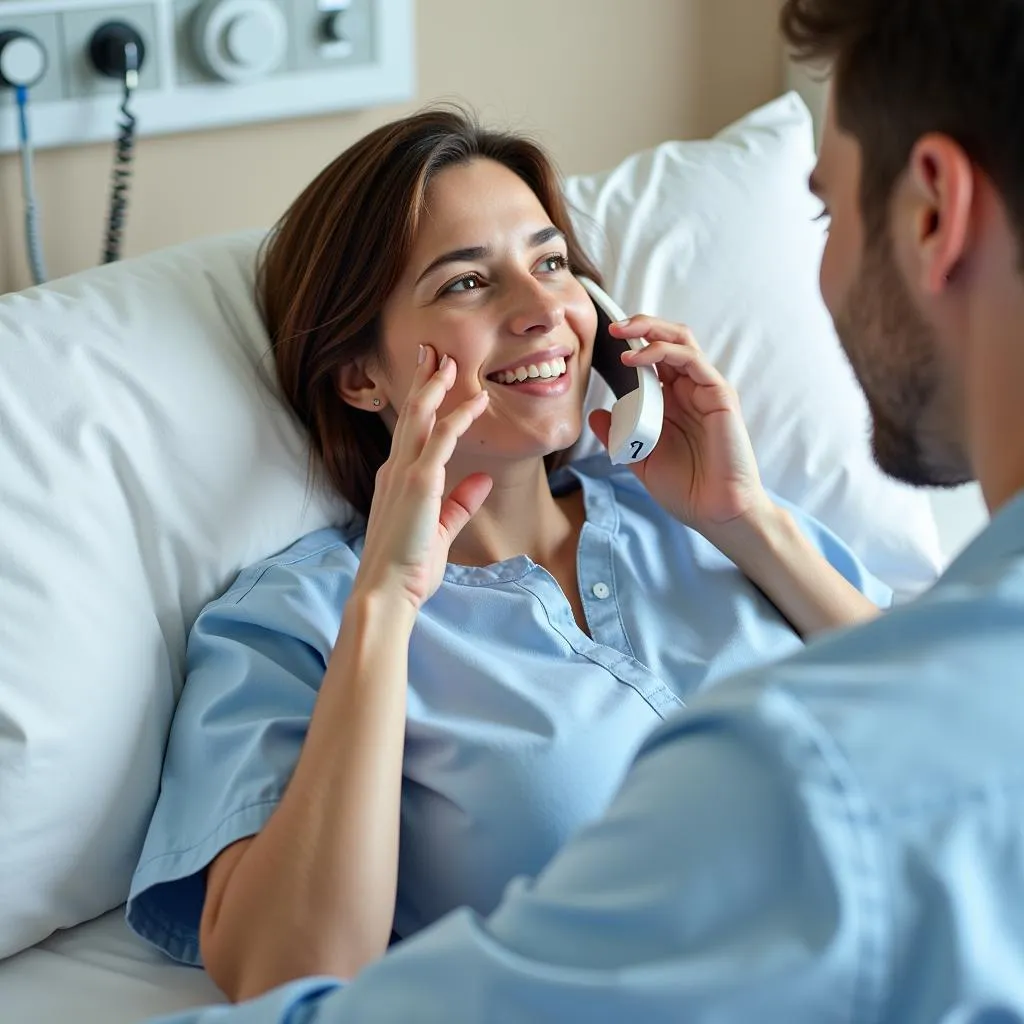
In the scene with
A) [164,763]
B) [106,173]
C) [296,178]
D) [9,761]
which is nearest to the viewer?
[9,761]

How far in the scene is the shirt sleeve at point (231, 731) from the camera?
117 cm

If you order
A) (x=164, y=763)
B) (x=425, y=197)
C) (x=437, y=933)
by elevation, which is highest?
(x=425, y=197)

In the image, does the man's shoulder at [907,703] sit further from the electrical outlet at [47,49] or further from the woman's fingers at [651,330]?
the electrical outlet at [47,49]

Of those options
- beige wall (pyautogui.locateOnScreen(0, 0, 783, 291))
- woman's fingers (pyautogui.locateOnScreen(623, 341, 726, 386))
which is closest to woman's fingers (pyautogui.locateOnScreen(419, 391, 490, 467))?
woman's fingers (pyautogui.locateOnScreen(623, 341, 726, 386))

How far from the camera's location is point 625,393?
5.24 feet

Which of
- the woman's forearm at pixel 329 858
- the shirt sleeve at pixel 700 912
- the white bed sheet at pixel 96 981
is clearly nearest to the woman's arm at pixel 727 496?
the woman's forearm at pixel 329 858

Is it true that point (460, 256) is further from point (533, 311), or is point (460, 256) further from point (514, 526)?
point (514, 526)

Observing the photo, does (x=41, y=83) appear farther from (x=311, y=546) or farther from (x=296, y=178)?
(x=311, y=546)

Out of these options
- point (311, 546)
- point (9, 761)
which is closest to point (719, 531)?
point (311, 546)

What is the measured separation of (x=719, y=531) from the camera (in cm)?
149

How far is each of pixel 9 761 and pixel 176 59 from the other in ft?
2.98

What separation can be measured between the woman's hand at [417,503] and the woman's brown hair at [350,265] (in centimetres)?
13

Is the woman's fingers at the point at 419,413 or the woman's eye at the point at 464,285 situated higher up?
the woman's eye at the point at 464,285

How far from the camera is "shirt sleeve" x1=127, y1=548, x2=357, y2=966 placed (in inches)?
46.1
